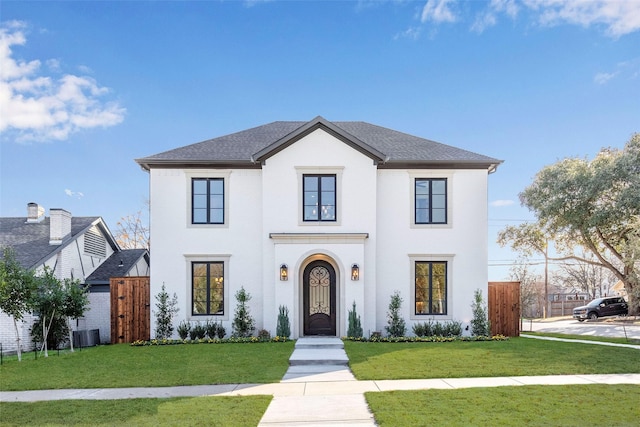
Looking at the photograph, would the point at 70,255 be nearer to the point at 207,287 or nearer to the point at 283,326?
the point at 207,287

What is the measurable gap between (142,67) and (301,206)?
382 inches

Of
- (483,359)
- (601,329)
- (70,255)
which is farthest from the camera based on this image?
(601,329)

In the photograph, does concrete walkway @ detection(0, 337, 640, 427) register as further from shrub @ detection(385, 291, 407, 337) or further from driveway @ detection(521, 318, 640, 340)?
driveway @ detection(521, 318, 640, 340)

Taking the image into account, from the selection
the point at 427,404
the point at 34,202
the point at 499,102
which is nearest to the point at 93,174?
the point at 34,202

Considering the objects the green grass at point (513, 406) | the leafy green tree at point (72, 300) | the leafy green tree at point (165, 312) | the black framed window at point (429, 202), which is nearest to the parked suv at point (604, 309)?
the black framed window at point (429, 202)

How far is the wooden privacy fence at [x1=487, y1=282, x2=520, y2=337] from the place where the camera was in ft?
53.9

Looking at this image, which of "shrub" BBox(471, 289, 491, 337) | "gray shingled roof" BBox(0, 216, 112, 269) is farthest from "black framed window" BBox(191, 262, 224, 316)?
"shrub" BBox(471, 289, 491, 337)

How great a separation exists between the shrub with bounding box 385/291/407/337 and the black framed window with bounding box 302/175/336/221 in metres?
3.42

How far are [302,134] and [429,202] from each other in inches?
194

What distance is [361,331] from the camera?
14891 mm

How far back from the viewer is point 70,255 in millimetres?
18312

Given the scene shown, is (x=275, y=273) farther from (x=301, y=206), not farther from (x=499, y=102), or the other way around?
(x=499, y=102)

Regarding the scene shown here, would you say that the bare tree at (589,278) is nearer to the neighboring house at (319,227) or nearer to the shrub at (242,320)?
the neighboring house at (319,227)

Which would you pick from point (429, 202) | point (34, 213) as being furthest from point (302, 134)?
point (34, 213)
